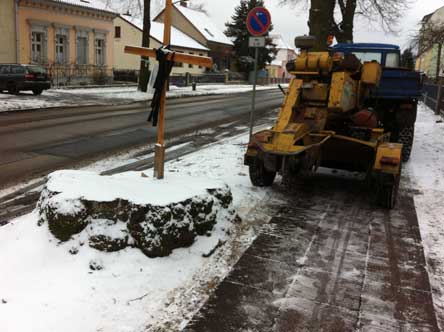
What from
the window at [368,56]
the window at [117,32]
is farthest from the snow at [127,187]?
the window at [117,32]

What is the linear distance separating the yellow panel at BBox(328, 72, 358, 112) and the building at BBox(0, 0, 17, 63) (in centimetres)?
2758

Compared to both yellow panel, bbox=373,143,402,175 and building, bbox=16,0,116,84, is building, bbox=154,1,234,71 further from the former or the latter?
yellow panel, bbox=373,143,402,175

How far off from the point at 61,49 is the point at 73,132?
24177 mm

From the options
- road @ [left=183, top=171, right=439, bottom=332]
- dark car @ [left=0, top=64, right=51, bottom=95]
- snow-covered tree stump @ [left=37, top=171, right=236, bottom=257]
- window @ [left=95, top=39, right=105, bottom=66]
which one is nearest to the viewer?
road @ [left=183, top=171, right=439, bottom=332]

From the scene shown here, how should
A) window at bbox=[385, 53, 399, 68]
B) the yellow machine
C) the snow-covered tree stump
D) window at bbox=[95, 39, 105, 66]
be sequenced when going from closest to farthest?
the snow-covered tree stump
the yellow machine
window at bbox=[385, 53, 399, 68]
window at bbox=[95, 39, 105, 66]

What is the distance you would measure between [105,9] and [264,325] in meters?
37.6

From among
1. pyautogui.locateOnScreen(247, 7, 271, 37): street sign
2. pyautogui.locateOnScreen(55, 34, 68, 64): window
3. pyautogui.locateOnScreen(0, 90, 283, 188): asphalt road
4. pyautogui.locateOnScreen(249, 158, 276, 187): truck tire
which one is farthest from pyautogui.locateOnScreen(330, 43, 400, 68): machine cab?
pyautogui.locateOnScreen(55, 34, 68, 64): window

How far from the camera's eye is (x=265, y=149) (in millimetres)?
6484

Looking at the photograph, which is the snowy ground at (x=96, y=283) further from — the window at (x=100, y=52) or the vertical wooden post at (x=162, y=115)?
the window at (x=100, y=52)

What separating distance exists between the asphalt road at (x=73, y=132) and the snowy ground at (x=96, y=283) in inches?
153

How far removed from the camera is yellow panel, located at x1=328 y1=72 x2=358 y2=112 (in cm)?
Answer: 702

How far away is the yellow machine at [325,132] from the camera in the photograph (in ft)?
21.2

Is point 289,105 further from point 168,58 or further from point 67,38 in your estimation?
point 67,38

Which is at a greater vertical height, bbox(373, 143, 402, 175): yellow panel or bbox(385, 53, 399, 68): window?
bbox(385, 53, 399, 68): window
